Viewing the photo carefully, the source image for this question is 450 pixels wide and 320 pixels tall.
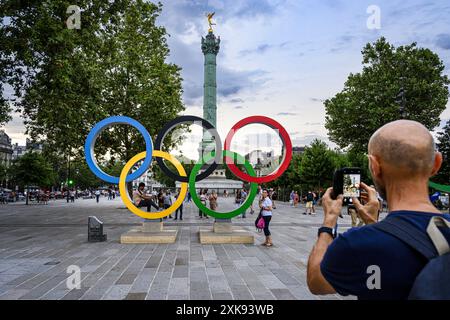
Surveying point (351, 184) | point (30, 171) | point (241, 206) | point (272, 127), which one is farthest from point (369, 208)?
point (30, 171)

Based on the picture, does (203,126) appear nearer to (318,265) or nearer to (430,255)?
(318,265)

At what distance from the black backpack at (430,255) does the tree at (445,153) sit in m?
42.2

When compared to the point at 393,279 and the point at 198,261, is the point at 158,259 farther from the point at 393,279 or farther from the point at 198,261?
the point at 393,279

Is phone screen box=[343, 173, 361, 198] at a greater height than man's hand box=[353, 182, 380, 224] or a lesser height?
greater

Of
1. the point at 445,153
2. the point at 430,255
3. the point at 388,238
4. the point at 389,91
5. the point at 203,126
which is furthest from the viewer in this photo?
the point at 445,153

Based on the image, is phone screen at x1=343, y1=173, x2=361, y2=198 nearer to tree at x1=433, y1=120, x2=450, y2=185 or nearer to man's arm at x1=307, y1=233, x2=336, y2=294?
man's arm at x1=307, y1=233, x2=336, y2=294

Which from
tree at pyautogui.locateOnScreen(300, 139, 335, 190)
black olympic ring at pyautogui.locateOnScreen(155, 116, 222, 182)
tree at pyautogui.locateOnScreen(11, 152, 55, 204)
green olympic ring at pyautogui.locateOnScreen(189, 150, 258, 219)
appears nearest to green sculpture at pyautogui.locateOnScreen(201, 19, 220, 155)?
tree at pyautogui.locateOnScreen(300, 139, 335, 190)

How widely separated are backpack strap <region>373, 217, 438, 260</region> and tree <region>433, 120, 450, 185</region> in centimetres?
4215

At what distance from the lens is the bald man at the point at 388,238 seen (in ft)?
5.74

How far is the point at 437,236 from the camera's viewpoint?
167cm

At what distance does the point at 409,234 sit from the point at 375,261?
0.21 meters

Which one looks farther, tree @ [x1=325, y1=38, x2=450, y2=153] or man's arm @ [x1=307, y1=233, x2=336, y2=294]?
tree @ [x1=325, y1=38, x2=450, y2=153]

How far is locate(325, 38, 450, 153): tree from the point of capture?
115 ft

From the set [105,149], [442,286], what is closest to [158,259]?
[442,286]
